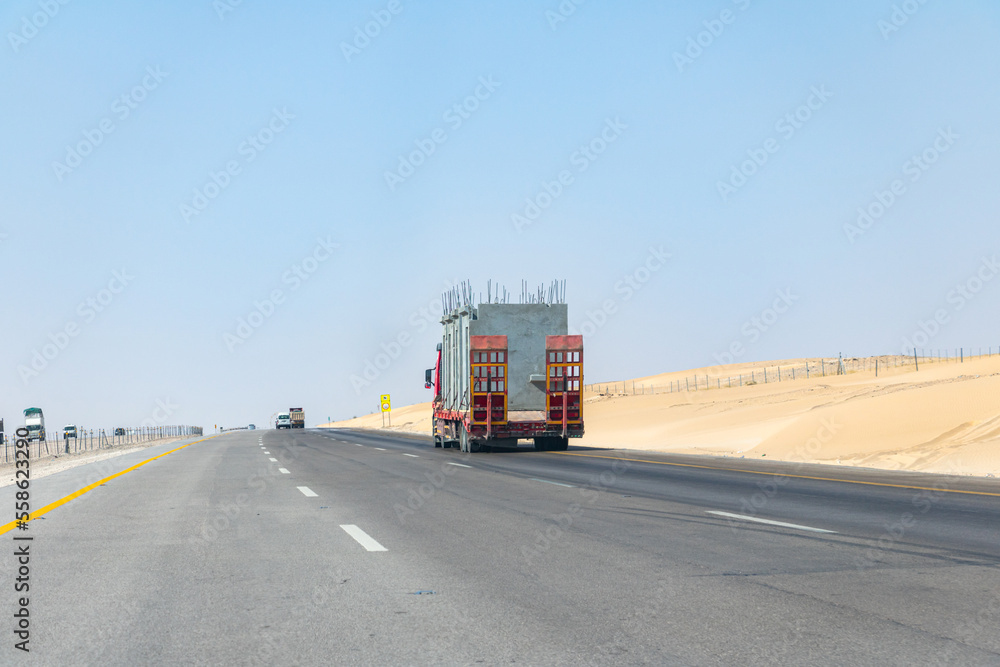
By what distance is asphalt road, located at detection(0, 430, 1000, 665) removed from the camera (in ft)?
19.3

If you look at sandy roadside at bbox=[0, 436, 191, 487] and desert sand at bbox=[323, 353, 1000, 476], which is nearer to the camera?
desert sand at bbox=[323, 353, 1000, 476]

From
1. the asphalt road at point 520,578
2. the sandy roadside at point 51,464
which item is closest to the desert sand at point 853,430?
the asphalt road at point 520,578

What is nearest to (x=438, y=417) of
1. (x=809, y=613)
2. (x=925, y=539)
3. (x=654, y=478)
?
(x=654, y=478)

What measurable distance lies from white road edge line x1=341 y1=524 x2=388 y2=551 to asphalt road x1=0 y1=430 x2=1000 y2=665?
1.7 inches

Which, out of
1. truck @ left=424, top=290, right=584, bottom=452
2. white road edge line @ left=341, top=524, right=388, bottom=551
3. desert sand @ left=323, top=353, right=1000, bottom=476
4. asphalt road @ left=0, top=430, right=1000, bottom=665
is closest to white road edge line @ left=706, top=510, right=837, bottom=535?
asphalt road @ left=0, top=430, right=1000, bottom=665

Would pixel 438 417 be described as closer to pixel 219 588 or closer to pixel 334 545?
pixel 334 545

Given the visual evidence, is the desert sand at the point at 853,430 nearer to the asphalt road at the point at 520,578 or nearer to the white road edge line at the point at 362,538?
the asphalt road at the point at 520,578

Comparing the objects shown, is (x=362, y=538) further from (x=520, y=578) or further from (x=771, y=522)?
(x=771, y=522)

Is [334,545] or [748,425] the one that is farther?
[748,425]

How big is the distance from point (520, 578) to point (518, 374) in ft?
81.6

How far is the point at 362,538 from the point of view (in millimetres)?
10758

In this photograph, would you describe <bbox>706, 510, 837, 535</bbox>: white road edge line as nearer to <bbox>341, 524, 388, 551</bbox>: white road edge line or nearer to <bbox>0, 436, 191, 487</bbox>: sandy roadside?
<bbox>341, 524, 388, 551</bbox>: white road edge line

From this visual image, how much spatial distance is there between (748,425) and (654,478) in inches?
985

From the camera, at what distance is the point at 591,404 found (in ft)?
286
